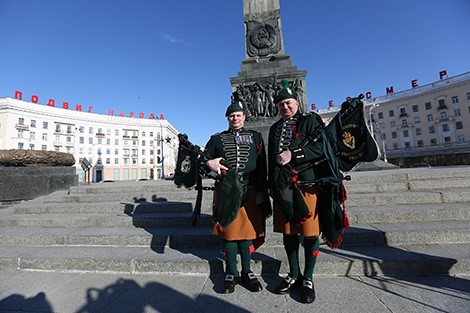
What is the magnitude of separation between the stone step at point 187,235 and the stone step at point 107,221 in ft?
0.21

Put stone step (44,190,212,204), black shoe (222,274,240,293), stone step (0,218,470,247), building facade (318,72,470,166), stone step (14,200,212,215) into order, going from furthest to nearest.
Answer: building facade (318,72,470,166)
stone step (44,190,212,204)
stone step (14,200,212,215)
stone step (0,218,470,247)
black shoe (222,274,240,293)

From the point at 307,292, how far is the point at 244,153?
1758 millimetres

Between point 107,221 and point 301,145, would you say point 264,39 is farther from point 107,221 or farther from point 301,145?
point 107,221

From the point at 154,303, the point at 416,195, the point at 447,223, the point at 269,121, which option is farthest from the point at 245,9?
the point at 154,303

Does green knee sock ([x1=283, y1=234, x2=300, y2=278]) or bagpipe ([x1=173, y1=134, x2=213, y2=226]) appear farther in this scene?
bagpipe ([x1=173, y1=134, x2=213, y2=226])

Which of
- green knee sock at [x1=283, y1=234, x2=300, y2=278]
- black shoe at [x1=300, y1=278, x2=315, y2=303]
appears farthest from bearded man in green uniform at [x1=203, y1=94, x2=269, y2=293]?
black shoe at [x1=300, y1=278, x2=315, y2=303]

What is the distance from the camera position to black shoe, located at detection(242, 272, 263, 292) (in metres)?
2.42

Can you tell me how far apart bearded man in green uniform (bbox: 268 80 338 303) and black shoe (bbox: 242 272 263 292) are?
9.4 inches

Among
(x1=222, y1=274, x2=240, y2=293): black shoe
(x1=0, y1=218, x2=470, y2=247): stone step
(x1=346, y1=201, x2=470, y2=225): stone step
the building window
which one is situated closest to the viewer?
(x1=222, y1=274, x2=240, y2=293): black shoe

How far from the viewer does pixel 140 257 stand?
3131 mm

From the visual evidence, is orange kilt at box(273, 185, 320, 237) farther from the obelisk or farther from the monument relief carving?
the monument relief carving

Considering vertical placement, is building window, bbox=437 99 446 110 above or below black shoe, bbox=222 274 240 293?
above

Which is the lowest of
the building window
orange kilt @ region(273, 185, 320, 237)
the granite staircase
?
the granite staircase

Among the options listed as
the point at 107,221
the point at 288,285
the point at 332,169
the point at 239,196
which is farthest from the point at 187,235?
the point at 332,169
